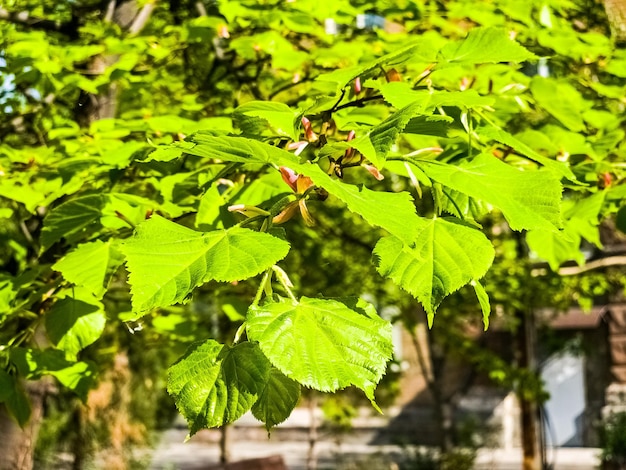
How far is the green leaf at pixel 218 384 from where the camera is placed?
3.46ft

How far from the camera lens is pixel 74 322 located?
1.90 meters

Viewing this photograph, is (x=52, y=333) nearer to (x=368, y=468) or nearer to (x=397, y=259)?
(x=397, y=259)

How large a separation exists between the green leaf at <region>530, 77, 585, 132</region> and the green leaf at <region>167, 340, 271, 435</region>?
1.38 metres

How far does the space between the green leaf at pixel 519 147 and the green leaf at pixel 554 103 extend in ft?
2.06

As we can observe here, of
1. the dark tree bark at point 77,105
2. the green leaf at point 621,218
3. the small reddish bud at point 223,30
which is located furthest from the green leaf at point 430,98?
the small reddish bud at point 223,30

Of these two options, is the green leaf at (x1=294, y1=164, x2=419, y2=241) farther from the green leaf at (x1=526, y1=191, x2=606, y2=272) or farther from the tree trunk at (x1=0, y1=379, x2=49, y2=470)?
the tree trunk at (x1=0, y1=379, x2=49, y2=470)

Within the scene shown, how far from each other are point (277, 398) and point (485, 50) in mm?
844

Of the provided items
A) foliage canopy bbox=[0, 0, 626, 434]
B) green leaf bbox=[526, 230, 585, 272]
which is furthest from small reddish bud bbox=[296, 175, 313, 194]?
green leaf bbox=[526, 230, 585, 272]

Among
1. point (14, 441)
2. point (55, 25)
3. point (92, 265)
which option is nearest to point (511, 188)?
point (92, 265)

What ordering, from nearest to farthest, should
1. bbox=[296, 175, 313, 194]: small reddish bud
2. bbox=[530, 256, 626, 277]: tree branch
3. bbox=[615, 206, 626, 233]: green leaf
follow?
1. bbox=[296, 175, 313, 194]: small reddish bud
2. bbox=[615, 206, 626, 233]: green leaf
3. bbox=[530, 256, 626, 277]: tree branch

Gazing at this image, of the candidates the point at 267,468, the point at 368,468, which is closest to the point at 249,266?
the point at 267,468

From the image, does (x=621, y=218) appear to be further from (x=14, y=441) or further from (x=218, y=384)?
(x=14, y=441)

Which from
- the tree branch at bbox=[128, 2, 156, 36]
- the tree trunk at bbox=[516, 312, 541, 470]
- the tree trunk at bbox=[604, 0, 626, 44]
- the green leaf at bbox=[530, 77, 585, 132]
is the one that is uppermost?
the tree trunk at bbox=[604, 0, 626, 44]

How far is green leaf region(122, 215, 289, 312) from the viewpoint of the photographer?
3.29ft
